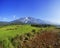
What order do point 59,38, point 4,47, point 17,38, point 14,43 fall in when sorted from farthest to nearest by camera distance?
point 59,38
point 17,38
point 14,43
point 4,47

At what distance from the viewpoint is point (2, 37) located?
58.3 ft

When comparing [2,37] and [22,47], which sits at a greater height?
[2,37]

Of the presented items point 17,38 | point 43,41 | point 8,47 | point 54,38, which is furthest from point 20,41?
point 54,38

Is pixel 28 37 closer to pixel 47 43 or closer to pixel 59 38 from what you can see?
pixel 47 43

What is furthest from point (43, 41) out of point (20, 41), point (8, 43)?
point (8, 43)

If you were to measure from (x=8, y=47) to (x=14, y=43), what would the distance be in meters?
1.11

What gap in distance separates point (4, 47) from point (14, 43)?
1.50 m

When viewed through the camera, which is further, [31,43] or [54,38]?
[54,38]

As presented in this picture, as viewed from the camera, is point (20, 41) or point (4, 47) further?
point (20, 41)

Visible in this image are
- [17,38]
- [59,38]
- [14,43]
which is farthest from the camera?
[59,38]

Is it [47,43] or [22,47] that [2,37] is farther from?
[47,43]

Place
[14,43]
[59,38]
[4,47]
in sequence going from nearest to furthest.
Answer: [4,47] → [14,43] → [59,38]

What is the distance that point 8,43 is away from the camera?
54.9 feet

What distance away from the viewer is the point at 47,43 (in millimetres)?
18578
